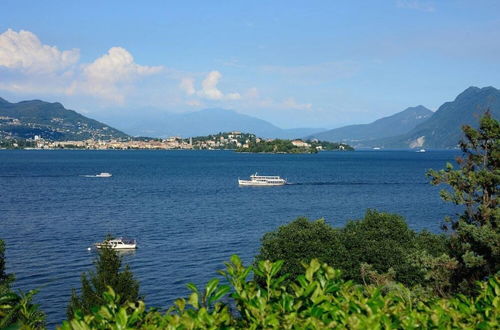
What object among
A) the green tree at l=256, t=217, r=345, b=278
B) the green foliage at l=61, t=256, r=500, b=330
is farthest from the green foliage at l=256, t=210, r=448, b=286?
the green foliage at l=61, t=256, r=500, b=330

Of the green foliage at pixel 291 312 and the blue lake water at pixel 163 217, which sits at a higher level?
the green foliage at pixel 291 312

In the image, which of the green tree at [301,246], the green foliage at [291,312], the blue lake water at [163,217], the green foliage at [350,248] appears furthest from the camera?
the blue lake water at [163,217]

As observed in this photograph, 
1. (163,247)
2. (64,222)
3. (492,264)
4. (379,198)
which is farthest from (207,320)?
(379,198)

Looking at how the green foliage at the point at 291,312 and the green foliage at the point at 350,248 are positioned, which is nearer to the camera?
the green foliage at the point at 291,312

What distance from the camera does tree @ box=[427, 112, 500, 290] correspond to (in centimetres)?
1891

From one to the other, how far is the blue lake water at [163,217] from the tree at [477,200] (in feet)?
50.2

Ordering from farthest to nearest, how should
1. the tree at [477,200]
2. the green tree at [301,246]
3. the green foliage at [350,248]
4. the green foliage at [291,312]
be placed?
1. the green tree at [301,246]
2. the green foliage at [350,248]
3. the tree at [477,200]
4. the green foliage at [291,312]

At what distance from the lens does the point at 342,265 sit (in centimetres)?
2798

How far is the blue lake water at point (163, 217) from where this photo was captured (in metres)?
36.2

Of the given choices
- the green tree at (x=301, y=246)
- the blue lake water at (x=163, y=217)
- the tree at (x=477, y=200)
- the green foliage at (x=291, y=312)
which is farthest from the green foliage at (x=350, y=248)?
the green foliage at (x=291, y=312)

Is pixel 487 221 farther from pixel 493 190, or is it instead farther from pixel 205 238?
pixel 205 238

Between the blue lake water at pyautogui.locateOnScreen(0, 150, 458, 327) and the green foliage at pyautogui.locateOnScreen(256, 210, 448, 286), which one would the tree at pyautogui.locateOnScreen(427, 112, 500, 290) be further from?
the blue lake water at pyautogui.locateOnScreen(0, 150, 458, 327)

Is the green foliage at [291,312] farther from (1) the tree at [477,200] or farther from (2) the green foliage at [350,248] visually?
(2) the green foliage at [350,248]

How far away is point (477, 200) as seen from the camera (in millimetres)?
20719
